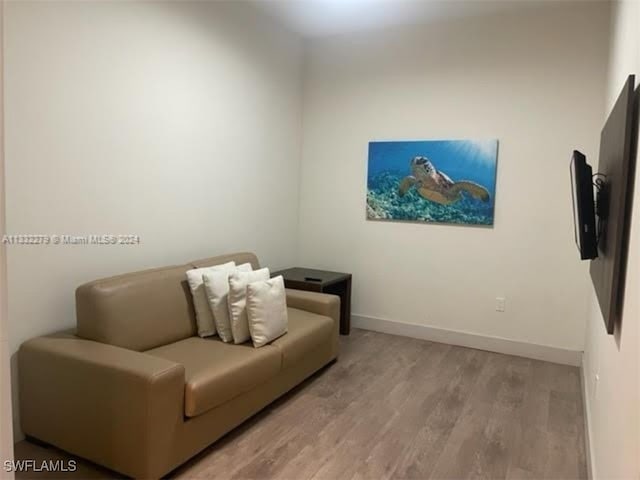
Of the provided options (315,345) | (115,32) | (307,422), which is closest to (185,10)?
(115,32)

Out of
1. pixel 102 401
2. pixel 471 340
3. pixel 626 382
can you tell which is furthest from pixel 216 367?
pixel 471 340

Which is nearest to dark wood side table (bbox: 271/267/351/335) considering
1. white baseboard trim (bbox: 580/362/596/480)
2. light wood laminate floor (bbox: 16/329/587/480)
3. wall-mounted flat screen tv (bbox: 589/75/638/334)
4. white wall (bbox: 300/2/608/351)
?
white wall (bbox: 300/2/608/351)

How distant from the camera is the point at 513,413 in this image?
9.83ft

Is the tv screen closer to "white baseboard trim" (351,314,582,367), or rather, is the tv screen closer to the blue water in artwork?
the blue water in artwork

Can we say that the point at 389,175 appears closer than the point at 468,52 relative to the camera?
No

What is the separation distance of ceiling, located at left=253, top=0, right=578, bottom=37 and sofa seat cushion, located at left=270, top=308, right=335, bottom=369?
103 inches

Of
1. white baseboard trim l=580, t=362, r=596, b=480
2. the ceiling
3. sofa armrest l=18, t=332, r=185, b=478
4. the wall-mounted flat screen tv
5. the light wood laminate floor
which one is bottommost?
the light wood laminate floor

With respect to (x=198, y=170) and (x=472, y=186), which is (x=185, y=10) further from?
(x=472, y=186)

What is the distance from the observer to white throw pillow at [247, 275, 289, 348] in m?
2.84

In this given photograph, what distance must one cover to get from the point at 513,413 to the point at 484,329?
Answer: 4.23 ft

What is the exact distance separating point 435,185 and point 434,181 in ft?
0.13

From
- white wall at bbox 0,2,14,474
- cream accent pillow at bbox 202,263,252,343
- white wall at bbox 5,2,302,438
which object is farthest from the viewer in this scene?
cream accent pillow at bbox 202,263,252,343

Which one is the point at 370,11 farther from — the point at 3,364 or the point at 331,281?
the point at 3,364

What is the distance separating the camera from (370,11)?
4.04 metres
